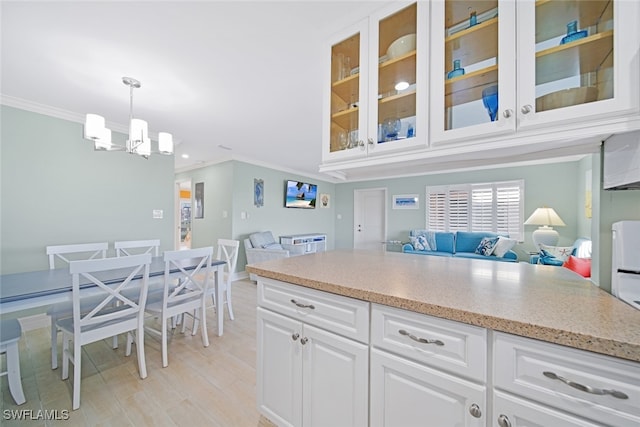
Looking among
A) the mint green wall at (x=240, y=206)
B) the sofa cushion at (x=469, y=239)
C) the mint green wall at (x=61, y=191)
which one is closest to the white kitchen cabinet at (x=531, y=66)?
the mint green wall at (x=61, y=191)

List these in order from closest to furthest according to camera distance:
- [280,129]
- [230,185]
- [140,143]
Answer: [140,143], [280,129], [230,185]

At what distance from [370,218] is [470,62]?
18.6ft

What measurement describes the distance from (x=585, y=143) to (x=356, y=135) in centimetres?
98

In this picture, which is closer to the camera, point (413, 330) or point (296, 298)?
point (413, 330)

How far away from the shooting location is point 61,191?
2.72 m

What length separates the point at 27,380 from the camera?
1712mm

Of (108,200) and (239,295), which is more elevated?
(108,200)

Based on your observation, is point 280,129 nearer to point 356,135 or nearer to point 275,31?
point 275,31

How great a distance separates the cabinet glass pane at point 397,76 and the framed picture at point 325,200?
→ 5555 millimetres

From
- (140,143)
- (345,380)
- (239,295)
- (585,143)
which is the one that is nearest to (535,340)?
(345,380)

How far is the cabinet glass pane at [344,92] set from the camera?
4.87 feet

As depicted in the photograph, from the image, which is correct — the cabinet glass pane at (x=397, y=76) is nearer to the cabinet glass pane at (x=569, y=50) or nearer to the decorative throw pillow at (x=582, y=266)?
the cabinet glass pane at (x=569, y=50)

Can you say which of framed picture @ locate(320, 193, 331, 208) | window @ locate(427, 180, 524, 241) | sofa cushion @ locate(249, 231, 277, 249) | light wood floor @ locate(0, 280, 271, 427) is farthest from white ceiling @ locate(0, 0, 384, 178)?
framed picture @ locate(320, 193, 331, 208)

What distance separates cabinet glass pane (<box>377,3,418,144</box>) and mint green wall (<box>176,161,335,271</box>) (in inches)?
154
